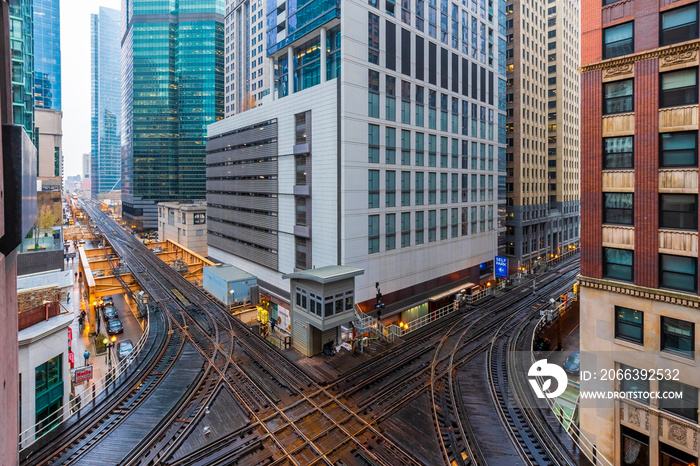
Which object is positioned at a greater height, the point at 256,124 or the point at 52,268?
the point at 256,124

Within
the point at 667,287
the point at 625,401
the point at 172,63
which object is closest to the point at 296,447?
the point at 625,401

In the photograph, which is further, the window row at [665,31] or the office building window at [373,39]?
the office building window at [373,39]

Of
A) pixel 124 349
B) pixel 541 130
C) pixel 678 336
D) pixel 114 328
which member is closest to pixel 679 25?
pixel 678 336

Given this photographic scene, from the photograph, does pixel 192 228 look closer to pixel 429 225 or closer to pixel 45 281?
pixel 45 281

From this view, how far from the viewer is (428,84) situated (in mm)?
44312

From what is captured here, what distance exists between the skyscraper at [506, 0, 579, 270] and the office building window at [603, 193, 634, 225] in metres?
53.1

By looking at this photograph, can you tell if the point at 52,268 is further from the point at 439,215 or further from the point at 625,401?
the point at 625,401

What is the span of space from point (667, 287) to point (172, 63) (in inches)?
6302

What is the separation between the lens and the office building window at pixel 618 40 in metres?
19.2

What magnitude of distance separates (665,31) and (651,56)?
1.30 m

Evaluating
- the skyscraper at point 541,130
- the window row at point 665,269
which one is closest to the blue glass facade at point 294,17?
the window row at point 665,269

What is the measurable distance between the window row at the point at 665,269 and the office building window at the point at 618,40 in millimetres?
10434

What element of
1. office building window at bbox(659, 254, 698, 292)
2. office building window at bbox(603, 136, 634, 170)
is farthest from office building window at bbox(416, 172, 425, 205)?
office building window at bbox(659, 254, 698, 292)

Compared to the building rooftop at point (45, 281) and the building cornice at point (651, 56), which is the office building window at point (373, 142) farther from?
the building rooftop at point (45, 281)
